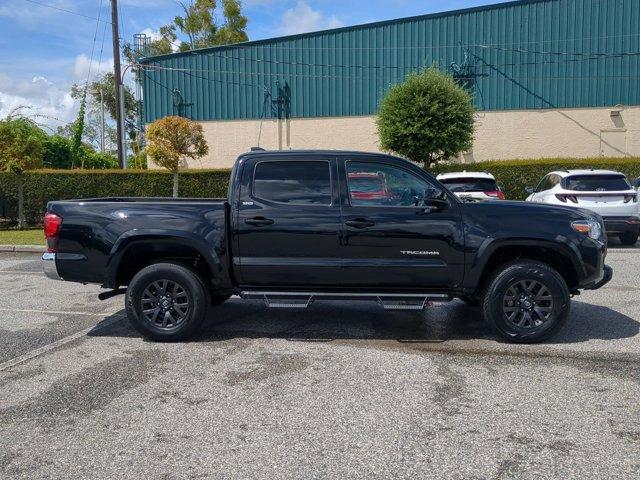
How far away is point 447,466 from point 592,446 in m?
0.97

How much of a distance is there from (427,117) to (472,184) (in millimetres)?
7268

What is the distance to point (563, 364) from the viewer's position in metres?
5.39

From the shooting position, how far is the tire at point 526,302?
19.4ft

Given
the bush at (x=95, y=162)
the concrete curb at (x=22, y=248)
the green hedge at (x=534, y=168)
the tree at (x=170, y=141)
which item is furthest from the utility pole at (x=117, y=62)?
the green hedge at (x=534, y=168)

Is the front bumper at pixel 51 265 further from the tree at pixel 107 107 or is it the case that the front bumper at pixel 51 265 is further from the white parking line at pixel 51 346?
the tree at pixel 107 107

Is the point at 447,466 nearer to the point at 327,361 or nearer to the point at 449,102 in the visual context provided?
the point at 327,361

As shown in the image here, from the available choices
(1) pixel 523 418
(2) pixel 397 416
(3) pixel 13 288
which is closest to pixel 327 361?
(2) pixel 397 416

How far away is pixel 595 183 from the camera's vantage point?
12.8 metres

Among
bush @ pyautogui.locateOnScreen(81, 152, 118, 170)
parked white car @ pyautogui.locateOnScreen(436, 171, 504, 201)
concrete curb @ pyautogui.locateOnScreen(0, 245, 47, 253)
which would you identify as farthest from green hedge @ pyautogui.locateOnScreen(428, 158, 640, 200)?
bush @ pyautogui.locateOnScreen(81, 152, 118, 170)

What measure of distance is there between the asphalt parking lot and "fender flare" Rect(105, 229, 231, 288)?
0.76 meters

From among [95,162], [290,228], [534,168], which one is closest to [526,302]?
[290,228]

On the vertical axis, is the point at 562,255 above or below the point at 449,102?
below

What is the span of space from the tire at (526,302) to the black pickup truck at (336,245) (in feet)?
0.04

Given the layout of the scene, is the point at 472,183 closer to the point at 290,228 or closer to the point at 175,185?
the point at 290,228
